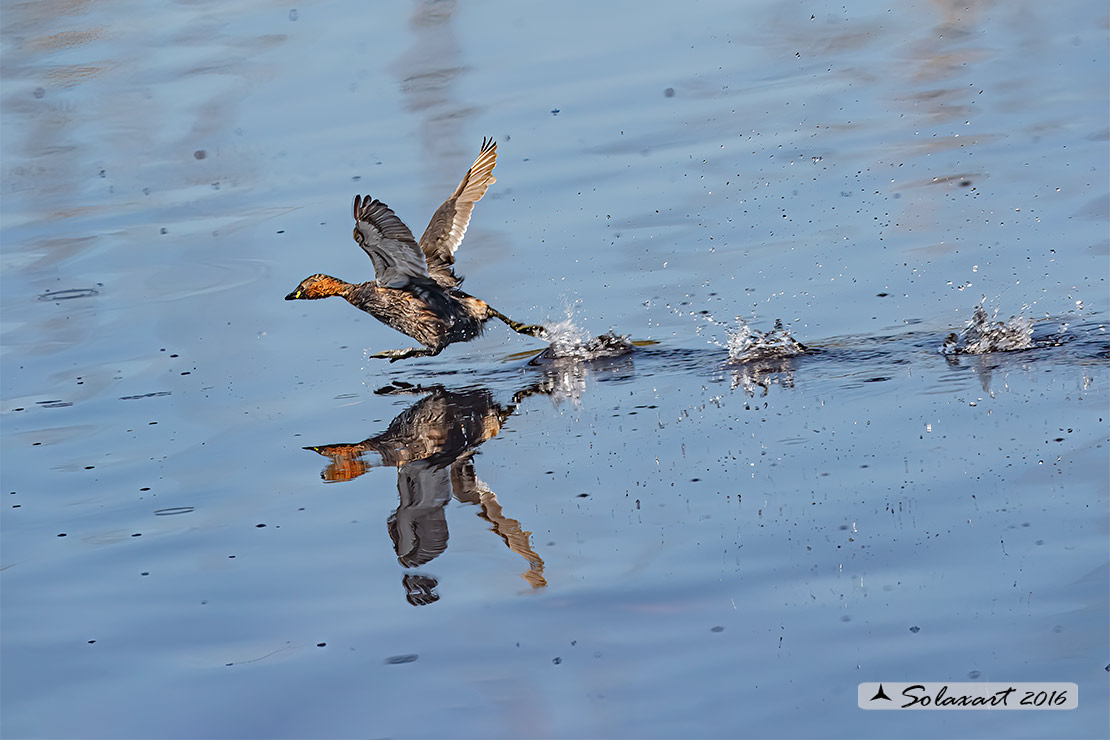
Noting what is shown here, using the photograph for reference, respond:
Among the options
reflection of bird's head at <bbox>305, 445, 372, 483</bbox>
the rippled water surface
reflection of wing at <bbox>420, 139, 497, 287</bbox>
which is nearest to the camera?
the rippled water surface

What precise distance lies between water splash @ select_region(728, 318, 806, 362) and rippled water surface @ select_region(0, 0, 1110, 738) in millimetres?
94

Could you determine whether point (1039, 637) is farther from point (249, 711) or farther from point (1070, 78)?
point (1070, 78)

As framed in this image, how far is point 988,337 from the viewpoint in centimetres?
804

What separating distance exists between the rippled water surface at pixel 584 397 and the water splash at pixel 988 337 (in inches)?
2.9

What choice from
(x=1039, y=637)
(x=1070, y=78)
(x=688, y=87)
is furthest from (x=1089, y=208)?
(x=1039, y=637)

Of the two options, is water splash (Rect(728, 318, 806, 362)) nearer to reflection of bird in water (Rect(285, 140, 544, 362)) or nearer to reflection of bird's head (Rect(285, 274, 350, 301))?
reflection of bird in water (Rect(285, 140, 544, 362))

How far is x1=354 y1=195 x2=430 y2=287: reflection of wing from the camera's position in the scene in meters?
8.48

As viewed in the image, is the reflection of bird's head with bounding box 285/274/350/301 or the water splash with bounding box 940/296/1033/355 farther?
the reflection of bird's head with bounding box 285/274/350/301

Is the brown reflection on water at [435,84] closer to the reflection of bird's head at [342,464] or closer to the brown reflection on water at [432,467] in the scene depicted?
the brown reflection on water at [432,467]

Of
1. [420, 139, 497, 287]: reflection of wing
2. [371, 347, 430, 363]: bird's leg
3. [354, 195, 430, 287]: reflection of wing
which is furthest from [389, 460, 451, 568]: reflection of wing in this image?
[420, 139, 497, 287]: reflection of wing

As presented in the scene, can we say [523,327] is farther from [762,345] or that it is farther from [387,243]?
[762,345]

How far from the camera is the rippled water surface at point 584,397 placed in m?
5.17

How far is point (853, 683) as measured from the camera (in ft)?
15.7

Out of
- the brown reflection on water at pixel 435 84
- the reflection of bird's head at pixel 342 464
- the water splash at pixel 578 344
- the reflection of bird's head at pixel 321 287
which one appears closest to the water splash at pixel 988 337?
the water splash at pixel 578 344
